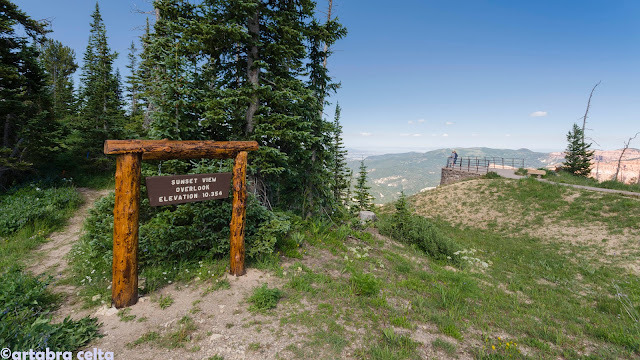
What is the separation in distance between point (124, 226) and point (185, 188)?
121 cm

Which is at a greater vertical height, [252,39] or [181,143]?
[252,39]

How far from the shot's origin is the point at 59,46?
32750mm

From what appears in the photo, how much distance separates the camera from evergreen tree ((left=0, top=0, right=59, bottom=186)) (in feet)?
32.9

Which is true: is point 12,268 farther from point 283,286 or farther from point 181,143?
point 283,286

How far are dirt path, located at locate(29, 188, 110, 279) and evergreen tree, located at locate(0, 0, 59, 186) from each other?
12.7 ft

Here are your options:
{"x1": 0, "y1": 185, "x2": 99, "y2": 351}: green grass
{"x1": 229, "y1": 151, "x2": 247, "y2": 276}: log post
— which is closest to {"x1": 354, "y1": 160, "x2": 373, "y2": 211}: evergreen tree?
{"x1": 229, "y1": 151, "x2": 247, "y2": 276}: log post

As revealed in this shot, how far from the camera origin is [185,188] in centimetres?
482

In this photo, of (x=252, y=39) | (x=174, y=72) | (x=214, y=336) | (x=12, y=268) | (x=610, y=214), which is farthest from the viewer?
(x=610, y=214)

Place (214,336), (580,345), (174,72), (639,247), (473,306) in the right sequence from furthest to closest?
1. (639,247)
2. (174,72)
3. (473,306)
4. (580,345)
5. (214,336)

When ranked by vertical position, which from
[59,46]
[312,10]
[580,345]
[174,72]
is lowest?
[580,345]

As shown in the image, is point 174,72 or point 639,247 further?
point 639,247

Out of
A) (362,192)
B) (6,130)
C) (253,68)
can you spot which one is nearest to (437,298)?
(253,68)

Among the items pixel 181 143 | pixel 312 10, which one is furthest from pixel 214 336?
pixel 312 10

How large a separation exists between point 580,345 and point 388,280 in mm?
3848
